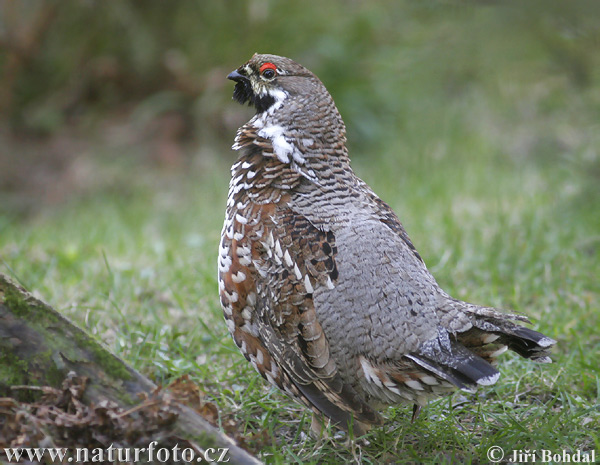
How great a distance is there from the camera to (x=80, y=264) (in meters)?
5.93

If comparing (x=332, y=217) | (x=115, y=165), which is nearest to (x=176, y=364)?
(x=332, y=217)

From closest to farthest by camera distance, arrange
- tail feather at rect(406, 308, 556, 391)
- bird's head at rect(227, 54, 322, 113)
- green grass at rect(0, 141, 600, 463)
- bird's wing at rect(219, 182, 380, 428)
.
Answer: tail feather at rect(406, 308, 556, 391) < bird's wing at rect(219, 182, 380, 428) < green grass at rect(0, 141, 600, 463) < bird's head at rect(227, 54, 322, 113)

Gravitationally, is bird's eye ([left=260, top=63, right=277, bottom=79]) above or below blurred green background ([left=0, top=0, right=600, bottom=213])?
below

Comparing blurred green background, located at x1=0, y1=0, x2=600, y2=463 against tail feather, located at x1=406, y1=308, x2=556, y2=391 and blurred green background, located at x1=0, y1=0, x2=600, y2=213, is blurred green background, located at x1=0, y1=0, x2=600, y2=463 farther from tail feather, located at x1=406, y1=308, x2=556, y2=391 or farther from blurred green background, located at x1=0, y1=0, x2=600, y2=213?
tail feather, located at x1=406, y1=308, x2=556, y2=391

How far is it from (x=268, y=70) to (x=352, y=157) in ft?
16.7

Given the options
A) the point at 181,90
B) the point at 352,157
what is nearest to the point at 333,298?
the point at 352,157

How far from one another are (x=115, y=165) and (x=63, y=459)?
7.34 metres

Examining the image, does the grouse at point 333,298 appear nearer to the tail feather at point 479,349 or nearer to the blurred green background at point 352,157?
the tail feather at point 479,349

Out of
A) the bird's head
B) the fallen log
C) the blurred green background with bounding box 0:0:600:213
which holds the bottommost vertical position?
the fallen log

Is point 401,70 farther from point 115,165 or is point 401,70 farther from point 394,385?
point 394,385

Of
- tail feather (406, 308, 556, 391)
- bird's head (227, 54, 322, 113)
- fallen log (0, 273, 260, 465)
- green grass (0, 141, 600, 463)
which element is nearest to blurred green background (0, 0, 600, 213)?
green grass (0, 141, 600, 463)

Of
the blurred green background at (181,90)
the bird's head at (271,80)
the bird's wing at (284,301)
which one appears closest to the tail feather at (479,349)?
the bird's wing at (284,301)

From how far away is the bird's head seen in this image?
4.25 metres

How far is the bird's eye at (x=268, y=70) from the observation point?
4309 mm
